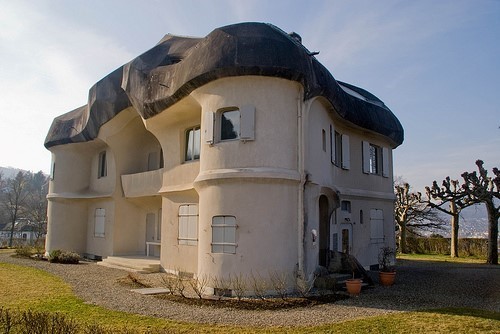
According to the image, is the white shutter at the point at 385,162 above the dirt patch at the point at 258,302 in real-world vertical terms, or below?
above

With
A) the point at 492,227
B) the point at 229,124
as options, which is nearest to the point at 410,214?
the point at 492,227

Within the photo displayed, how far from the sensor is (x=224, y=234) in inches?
454

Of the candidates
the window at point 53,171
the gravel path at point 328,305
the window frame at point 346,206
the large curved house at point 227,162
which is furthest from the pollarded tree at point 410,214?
the window at point 53,171

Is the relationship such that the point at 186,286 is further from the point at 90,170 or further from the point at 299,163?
the point at 90,170

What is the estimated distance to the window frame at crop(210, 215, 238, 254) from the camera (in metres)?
11.4

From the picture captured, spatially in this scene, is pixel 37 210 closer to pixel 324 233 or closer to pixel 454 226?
pixel 324 233

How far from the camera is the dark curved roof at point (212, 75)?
11.6 meters

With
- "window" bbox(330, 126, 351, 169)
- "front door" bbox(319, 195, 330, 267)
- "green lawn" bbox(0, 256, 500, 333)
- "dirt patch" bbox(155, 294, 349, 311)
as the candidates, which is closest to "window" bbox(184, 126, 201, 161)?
"front door" bbox(319, 195, 330, 267)

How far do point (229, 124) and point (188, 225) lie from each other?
15.7ft

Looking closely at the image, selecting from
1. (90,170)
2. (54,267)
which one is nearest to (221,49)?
(54,267)

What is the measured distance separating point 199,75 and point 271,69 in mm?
2185

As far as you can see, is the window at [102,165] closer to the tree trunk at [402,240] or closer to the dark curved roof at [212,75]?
the dark curved roof at [212,75]

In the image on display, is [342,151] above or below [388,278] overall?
above

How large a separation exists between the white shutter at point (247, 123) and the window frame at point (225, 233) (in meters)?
2.31
